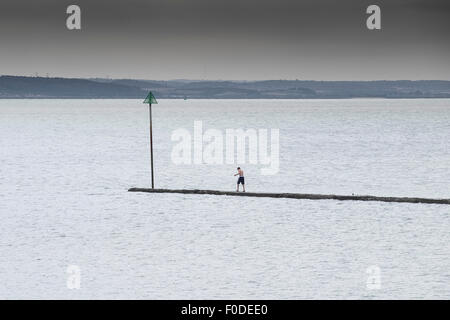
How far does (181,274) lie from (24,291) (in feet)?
17.6

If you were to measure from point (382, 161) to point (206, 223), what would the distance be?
43.5 meters

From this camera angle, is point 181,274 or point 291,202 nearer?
point 181,274

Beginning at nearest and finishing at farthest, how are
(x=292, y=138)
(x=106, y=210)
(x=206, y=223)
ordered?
(x=206, y=223) → (x=106, y=210) → (x=292, y=138)

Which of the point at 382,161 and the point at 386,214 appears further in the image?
the point at 382,161

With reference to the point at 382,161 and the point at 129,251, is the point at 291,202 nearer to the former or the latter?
the point at 129,251

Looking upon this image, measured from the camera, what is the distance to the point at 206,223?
36094 millimetres

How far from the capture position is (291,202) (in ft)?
139

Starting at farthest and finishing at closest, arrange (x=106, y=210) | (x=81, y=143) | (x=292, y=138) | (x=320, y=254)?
(x=292, y=138) < (x=81, y=143) < (x=106, y=210) < (x=320, y=254)
